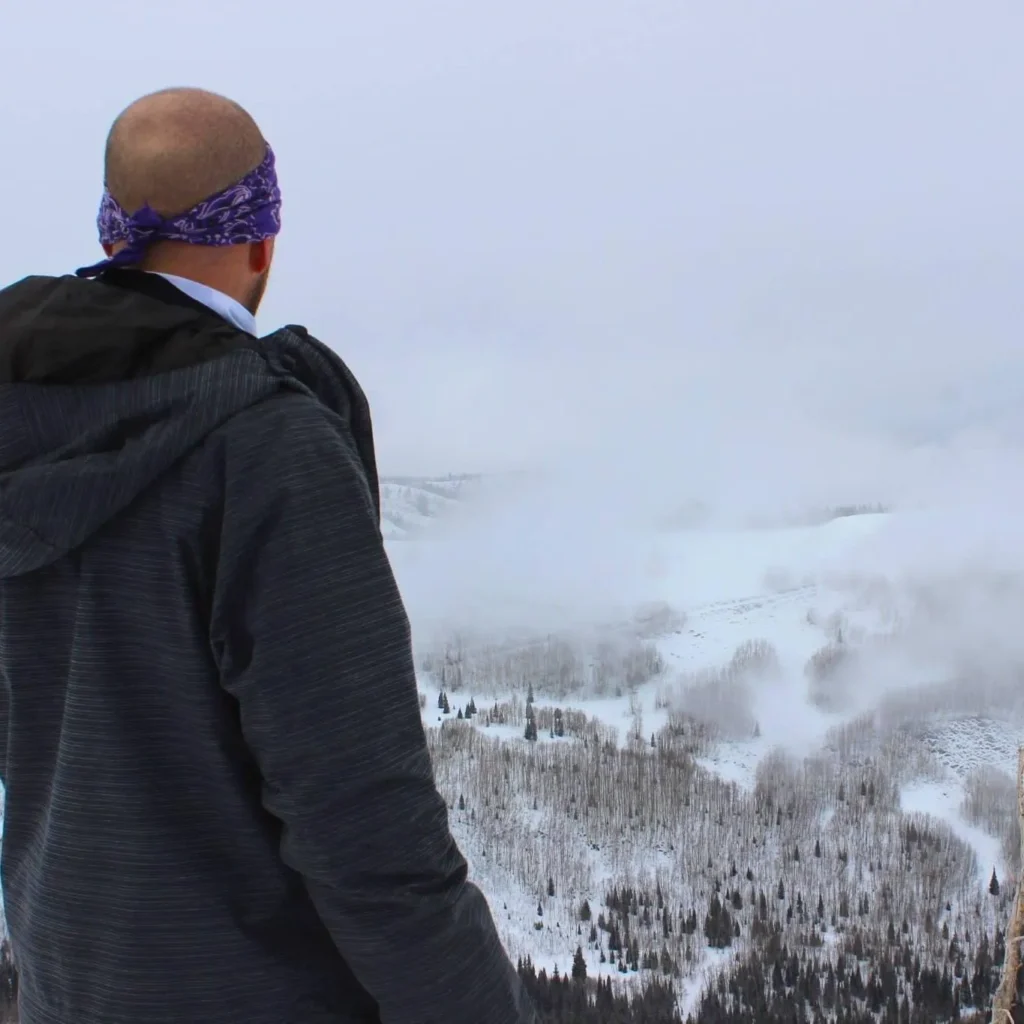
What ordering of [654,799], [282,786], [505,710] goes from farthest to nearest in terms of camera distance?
[505,710] < [654,799] < [282,786]

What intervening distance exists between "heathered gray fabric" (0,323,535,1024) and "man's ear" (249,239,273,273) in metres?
0.17

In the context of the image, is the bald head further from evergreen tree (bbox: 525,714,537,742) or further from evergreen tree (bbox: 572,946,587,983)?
evergreen tree (bbox: 525,714,537,742)

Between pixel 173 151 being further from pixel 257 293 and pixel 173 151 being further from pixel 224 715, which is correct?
pixel 224 715

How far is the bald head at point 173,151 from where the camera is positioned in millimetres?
1148

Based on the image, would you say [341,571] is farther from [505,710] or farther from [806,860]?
[505,710]

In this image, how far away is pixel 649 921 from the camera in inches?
1582

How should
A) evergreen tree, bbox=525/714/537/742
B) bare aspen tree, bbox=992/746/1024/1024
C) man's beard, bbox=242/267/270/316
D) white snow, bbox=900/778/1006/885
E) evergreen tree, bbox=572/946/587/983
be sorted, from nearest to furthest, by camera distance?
man's beard, bbox=242/267/270/316 → bare aspen tree, bbox=992/746/1024/1024 → evergreen tree, bbox=572/946/587/983 → white snow, bbox=900/778/1006/885 → evergreen tree, bbox=525/714/537/742

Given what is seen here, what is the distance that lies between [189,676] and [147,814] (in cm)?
18

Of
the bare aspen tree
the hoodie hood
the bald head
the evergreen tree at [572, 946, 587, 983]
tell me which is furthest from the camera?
the evergreen tree at [572, 946, 587, 983]

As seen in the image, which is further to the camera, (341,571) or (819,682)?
(819,682)

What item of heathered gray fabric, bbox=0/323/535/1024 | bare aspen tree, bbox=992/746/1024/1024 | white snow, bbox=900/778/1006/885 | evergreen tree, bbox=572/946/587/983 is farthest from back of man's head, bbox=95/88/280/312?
white snow, bbox=900/778/1006/885

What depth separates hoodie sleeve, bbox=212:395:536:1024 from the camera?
103 cm

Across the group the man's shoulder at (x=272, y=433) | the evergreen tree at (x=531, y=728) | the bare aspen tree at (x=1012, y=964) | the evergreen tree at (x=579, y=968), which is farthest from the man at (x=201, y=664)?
the evergreen tree at (x=531, y=728)

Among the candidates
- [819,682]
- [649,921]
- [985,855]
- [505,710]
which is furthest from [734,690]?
[649,921]
